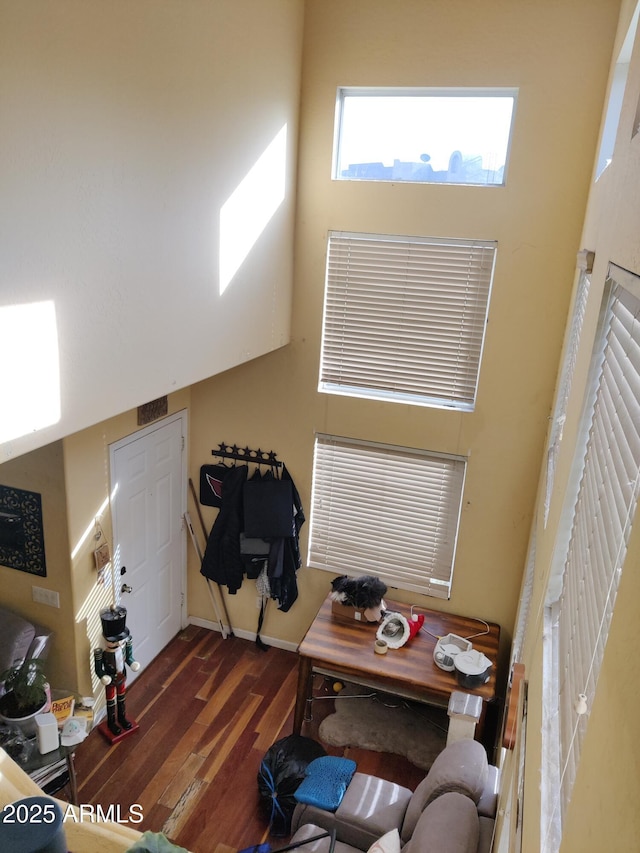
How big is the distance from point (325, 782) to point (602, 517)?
2754 millimetres

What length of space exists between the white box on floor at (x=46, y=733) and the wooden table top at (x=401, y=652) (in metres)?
1.49

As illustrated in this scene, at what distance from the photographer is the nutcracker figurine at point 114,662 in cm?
384

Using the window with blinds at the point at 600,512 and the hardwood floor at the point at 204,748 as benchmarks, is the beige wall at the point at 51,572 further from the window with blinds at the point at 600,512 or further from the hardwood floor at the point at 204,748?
the window with blinds at the point at 600,512

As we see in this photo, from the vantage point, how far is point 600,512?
124 cm

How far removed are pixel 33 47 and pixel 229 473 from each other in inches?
130

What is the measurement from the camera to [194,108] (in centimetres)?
275

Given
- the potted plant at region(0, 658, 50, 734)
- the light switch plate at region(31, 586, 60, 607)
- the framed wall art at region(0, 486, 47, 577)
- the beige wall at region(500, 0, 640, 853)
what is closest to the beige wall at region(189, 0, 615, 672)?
the framed wall art at region(0, 486, 47, 577)

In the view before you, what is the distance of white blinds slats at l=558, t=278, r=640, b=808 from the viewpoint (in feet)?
3.26

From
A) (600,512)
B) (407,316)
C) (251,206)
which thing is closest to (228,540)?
(407,316)

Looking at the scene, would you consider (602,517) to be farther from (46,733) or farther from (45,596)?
(45,596)

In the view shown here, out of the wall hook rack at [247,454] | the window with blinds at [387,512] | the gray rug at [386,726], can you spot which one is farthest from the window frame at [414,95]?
the gray rug at [386,726]

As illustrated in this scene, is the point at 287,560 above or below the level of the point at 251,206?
below

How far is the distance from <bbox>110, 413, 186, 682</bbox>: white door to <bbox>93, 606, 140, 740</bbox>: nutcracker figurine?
0.36m

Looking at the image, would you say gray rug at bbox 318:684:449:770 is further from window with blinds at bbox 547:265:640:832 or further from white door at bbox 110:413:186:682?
window with blinds at bbox 547:265:640:832
